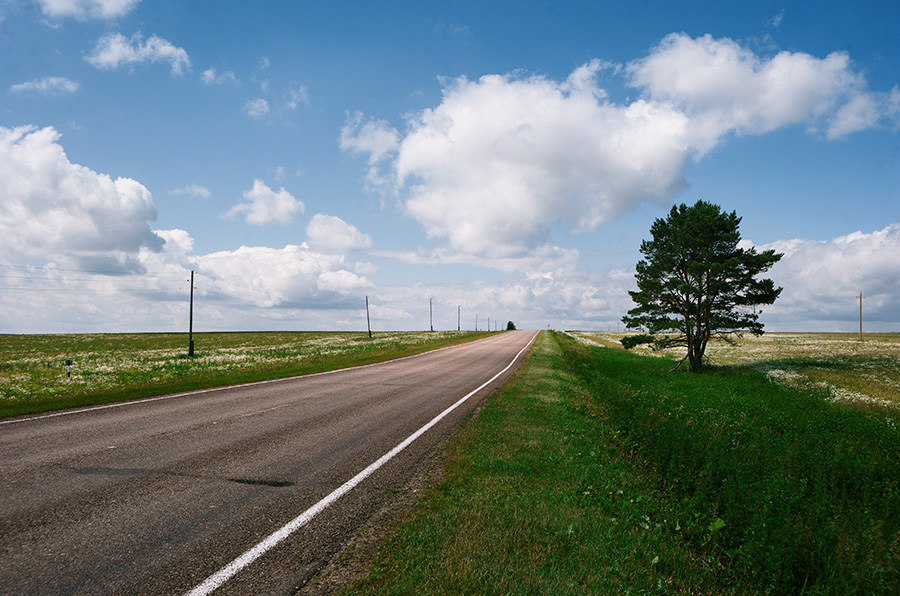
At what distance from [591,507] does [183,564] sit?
4.37 meters

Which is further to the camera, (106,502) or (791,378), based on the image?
(791,378)

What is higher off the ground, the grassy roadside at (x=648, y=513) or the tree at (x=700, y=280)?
the tree at (x=700, y=280)

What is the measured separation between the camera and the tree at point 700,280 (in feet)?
84.4

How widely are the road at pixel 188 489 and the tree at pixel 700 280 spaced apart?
831 inches

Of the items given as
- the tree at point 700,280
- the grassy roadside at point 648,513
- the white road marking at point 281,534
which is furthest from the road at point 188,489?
the tree at point 700,280

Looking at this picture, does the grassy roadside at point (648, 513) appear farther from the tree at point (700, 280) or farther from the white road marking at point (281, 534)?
the tree at point (700, 280)

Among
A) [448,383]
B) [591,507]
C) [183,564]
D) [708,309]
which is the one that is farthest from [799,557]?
[708,309]

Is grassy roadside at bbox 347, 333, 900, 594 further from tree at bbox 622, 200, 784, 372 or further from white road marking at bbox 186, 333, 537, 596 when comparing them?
tree at bbox 622, 200, 784, 372

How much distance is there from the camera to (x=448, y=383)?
55.6ft

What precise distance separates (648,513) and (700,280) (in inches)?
979

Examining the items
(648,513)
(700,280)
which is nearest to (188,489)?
(648,513)

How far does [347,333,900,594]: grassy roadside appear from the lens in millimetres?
3750

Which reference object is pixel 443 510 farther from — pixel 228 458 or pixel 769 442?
pixel 769 442

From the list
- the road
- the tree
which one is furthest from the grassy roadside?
the tree
